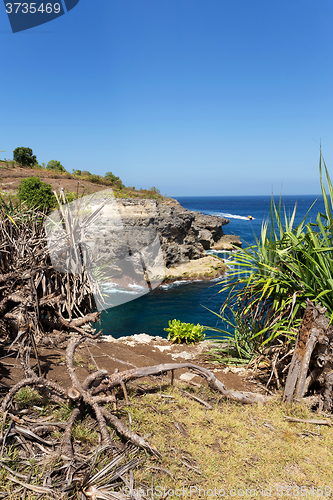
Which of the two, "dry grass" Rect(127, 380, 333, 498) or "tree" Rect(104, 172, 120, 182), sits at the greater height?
"tree" Rect(104, 172, 120, 182)

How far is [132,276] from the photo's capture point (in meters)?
22.3

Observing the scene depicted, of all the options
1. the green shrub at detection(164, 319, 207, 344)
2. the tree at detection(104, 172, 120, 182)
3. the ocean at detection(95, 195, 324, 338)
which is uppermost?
A: the tree at detection(104, 172, 120, 182)

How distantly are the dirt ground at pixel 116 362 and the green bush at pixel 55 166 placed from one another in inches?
1629

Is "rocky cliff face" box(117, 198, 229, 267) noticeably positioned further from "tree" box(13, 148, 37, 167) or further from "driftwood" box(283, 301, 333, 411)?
"tree" box(13, 148, 37, 167)

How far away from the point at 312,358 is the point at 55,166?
4677 cm

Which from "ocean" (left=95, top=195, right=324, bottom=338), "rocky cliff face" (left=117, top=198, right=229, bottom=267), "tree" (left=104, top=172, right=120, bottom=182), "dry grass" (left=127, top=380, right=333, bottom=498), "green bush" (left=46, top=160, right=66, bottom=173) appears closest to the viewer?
"dry grass" (left=127, top=380, right=333, bottom=498)

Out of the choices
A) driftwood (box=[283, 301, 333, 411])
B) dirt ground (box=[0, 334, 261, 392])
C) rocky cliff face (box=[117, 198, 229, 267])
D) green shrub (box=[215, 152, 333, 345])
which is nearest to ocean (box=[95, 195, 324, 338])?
rocky cliff face (box=[117, 198, 229, 267])

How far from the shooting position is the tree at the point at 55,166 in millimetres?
43737

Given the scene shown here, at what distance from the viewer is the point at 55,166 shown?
4447cm

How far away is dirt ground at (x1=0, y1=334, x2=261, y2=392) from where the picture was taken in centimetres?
366

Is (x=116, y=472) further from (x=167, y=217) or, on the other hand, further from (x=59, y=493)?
(x=167, y=217)

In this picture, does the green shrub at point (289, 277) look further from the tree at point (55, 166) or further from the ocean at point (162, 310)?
the tree at point (55, 166)

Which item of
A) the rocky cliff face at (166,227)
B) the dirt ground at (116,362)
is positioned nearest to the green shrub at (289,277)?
the dirt ground at (116,362)

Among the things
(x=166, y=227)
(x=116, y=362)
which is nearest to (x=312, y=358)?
(x=116, y=362)
